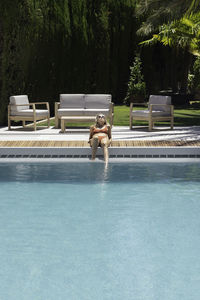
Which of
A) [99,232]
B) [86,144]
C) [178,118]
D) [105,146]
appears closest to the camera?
[99,232]

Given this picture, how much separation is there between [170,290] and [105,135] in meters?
5.14

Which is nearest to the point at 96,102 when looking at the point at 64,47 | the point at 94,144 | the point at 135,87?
the point at 64,47

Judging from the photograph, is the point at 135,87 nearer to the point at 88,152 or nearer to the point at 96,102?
the point at 96,102

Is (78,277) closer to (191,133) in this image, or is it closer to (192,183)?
(192,183)

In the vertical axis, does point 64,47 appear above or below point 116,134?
above

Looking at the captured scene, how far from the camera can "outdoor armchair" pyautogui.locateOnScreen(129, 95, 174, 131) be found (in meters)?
11.4

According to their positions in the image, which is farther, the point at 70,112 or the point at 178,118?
the point at 178,118

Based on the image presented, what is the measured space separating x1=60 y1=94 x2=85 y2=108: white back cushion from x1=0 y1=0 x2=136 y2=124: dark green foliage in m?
1.34

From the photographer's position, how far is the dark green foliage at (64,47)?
12414 mm

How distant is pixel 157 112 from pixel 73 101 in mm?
2020

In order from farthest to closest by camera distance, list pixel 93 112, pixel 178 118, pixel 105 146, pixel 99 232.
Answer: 1. pixel 178 118
2. pixel 93 112
3. pixel 105 146
4. pixel 99 232

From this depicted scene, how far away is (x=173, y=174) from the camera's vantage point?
25.8 feet

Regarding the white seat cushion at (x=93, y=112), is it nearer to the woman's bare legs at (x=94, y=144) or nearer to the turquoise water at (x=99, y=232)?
the woman's bare legs at (x=94, y=144)

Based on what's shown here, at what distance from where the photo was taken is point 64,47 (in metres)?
15.2
